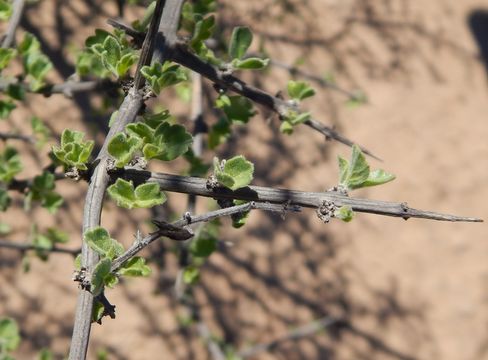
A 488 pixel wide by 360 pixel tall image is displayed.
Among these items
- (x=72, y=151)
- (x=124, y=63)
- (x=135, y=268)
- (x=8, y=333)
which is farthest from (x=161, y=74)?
(x=8, y=333)

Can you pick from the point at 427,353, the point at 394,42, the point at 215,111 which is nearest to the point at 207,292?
the point at 215,111

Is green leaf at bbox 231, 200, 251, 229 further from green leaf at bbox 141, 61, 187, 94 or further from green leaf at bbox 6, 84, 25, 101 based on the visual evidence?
green leaf at bbox 6, 84, 25, 101

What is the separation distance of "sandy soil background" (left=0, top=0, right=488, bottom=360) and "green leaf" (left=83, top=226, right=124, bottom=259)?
152 cm

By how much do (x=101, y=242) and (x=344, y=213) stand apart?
32 centimetres

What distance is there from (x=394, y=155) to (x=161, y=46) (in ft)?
6.50

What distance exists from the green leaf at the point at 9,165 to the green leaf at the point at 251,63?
0.64m

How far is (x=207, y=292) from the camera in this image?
2461 mm

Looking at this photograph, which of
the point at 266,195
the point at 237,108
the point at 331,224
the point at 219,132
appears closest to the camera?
the point at 266,195

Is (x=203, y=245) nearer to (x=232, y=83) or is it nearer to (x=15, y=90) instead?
(x=232, y=83)

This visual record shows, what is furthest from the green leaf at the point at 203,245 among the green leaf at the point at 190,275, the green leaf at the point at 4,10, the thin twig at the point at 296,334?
the thin twig at the point at 296,334

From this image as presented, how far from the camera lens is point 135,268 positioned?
82cm

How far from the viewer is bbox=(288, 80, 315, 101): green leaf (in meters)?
1.13

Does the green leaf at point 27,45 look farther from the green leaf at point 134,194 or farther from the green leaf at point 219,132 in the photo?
the green leaf at point 134,194

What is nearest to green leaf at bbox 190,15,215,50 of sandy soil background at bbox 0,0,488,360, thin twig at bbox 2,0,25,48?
thin twig at bbox 2,0,25,48
